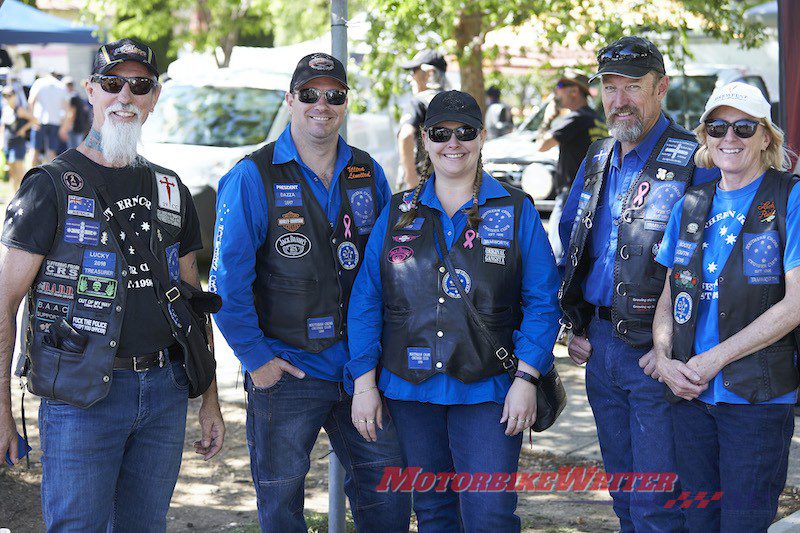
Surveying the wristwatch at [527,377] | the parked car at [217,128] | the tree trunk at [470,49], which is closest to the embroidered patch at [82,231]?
the wristwatch at [527,377]

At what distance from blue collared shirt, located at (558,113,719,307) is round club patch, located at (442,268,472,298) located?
25.0 inches

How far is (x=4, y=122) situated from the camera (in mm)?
17688

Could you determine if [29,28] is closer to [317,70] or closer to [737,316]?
[317,70]

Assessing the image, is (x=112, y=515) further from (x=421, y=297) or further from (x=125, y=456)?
(x=421, y=297)

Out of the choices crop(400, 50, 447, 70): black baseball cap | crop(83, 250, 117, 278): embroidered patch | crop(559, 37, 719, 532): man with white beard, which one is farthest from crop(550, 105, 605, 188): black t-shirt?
crop(83, 250, 117, 278): embroidered patch

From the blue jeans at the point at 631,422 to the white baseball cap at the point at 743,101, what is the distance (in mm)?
965

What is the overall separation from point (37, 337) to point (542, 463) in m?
3.52

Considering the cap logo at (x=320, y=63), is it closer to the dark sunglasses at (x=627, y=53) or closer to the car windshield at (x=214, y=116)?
the dark sunglasses at (x=627, y=53)

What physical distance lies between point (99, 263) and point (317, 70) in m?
1.18

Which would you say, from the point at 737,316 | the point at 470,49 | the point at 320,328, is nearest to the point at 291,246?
the point at 320,328

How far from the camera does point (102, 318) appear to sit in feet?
10.7

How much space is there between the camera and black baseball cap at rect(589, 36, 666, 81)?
3998 millimetres

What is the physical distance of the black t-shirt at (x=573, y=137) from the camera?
8.40m

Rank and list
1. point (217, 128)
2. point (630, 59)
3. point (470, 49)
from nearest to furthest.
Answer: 1. point (630, 59)
2. point (470, 49)
3. point (217, 128)
